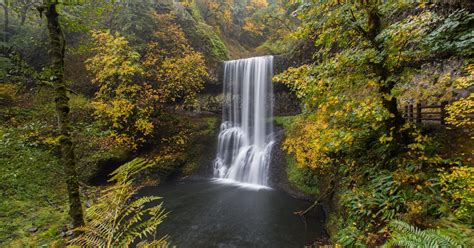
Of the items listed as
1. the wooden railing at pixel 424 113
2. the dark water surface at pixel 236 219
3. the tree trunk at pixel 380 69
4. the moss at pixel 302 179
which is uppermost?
the tree trunk at pixel 380 69

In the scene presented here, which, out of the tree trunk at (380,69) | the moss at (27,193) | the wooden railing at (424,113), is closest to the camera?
the tree trunk at (380,69)

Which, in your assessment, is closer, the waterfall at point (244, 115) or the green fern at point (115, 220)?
the green fern at point (115, 220)

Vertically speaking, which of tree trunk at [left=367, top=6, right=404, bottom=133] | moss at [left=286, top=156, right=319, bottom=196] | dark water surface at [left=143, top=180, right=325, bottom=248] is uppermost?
tree trunk at [left=367, top=6, right=404, bottom=133]

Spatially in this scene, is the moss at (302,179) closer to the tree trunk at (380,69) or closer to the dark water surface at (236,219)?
the dark water surface at (236,219)

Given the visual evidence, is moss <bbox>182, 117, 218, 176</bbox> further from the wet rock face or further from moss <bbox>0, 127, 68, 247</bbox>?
moss <bbox>0, 127, 68, 247</bbox>

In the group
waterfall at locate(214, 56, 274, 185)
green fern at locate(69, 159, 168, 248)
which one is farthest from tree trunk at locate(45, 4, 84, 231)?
waterfall at locate(214, 56, 274, 185)

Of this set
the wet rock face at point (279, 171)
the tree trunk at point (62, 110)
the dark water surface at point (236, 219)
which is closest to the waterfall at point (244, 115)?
the wet rock face at point (279, 171)

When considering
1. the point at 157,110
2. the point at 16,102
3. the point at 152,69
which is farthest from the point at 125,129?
the point at 16,102

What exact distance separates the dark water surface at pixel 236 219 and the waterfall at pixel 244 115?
10.3ft

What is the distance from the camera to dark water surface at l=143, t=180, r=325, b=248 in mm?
7969

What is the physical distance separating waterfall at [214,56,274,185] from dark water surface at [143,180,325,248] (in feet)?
10.3

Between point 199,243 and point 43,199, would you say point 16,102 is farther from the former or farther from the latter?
point 199,243

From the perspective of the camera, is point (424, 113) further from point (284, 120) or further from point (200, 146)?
point (200, 146)

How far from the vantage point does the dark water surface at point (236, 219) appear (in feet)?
26.1
